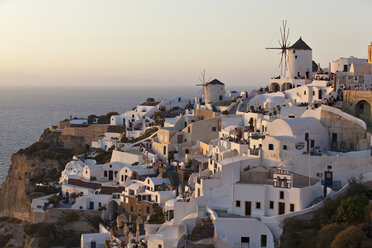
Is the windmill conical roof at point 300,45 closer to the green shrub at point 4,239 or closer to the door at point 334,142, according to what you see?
the door at point 334,142

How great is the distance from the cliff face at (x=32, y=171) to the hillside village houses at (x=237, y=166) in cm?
328

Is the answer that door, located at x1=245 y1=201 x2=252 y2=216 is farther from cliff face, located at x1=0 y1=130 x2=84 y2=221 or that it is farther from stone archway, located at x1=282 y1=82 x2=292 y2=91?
stone archway, located at x1=282 y1=82 x2=292 y2=91

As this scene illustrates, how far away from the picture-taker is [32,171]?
165 ft

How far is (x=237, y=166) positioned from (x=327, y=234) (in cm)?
650

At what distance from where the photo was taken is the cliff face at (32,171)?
4575cm

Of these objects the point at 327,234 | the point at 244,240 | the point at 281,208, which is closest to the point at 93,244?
the point at 244,240

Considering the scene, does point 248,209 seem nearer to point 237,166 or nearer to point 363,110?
point 237,166

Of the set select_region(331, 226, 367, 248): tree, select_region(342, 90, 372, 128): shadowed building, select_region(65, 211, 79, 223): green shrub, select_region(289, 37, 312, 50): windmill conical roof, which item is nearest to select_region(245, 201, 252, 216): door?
select_region(331, 226, 367, 248): tree

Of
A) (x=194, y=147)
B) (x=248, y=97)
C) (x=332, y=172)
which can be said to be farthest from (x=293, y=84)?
(x=332, y=172)

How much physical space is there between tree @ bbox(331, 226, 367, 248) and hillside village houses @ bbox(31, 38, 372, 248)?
327cm

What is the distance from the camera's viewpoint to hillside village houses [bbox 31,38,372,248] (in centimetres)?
2914

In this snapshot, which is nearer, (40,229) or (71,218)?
(71,218)

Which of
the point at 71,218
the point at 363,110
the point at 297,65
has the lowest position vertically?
the point at 71,218

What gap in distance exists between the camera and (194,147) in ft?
131
